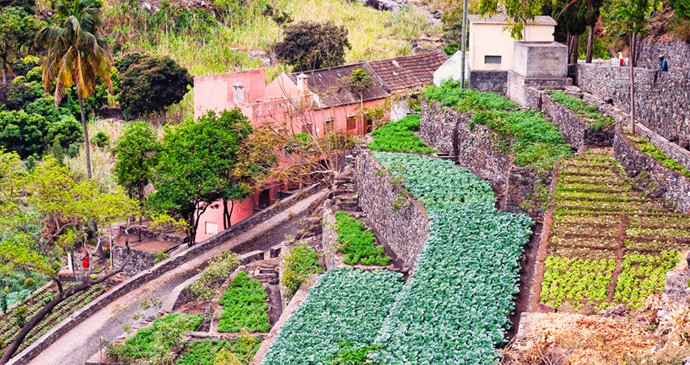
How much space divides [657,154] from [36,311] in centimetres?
2185

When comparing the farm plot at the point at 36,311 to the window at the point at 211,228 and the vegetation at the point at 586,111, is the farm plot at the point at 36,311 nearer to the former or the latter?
the window at the point at 211,228

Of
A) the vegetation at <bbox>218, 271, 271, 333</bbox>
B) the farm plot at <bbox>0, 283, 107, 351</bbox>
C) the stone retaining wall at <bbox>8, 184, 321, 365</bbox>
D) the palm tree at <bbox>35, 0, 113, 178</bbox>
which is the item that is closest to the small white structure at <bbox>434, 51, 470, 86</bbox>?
the stone retaining wall at <bbox>8, 184, 321, 365</bbox>

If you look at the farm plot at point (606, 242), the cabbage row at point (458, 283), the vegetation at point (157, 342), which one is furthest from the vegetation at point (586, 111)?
the vegetation at point (157, 342)

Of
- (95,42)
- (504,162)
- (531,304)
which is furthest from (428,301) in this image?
(95,42)

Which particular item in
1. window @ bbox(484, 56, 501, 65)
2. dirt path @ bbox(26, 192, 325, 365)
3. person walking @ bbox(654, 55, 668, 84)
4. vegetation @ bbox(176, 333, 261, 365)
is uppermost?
person walking @ bbox(654, 55, 668, 84)

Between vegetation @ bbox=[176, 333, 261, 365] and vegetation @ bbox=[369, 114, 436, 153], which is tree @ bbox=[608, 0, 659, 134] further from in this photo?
vegetation @ bbox=[176, 333, 261, 365]

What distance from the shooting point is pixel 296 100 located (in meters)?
43.7

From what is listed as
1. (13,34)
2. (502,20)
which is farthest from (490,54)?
(13,34)

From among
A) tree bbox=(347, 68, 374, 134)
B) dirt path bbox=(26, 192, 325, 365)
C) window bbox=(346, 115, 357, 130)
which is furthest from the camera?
tree bbox=(347, 68, 374, 134)

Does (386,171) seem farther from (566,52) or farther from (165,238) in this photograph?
(165,238)

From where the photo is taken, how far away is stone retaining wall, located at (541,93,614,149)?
27.8m

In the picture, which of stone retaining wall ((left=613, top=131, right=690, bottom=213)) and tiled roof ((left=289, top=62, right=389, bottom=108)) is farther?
tiled roof ((left=289, top=62, right=389, bottom=108))

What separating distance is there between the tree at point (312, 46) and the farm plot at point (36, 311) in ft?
79.9

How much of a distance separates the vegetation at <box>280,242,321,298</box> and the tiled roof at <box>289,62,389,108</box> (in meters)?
15.4
